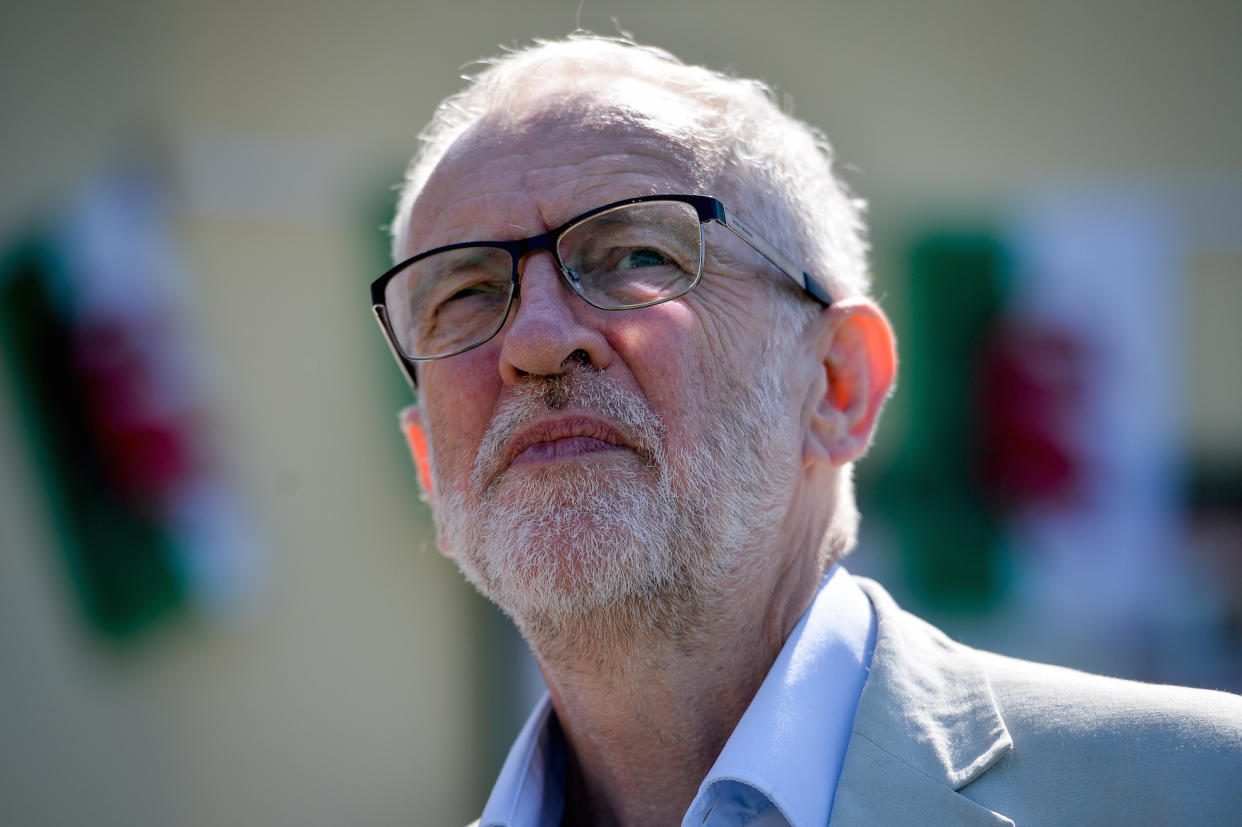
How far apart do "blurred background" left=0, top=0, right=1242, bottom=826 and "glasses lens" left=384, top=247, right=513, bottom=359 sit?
2.80 metres

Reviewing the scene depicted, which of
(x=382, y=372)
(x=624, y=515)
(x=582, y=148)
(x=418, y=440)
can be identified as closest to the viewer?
(x=624, y=515)

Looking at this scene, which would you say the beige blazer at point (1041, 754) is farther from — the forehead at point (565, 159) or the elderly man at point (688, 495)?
the forehead at point (565, 159)

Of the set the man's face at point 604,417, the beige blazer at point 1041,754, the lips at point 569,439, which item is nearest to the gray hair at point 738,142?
the man's face at point 604,417

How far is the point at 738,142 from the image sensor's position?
2010 mm

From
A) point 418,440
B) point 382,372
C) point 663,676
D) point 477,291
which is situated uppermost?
point 477,291

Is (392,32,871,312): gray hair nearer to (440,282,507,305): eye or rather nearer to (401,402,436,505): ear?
(440,282,507,305): eye

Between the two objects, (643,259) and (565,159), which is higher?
(565,159)

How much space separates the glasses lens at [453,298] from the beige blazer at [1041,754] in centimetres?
96

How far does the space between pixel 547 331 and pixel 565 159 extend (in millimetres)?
380

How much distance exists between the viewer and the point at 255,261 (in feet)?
15.9

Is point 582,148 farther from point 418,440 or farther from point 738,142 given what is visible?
point 418,440

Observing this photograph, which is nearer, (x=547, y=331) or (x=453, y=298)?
(x=547, y=331)

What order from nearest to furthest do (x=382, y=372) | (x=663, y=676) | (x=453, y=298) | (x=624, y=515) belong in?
(x=624, y=515) → (x=663, y=676) → (x=453, y=298) → (x=382, y=372)

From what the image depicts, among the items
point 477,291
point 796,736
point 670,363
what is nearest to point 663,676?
point 796,736
